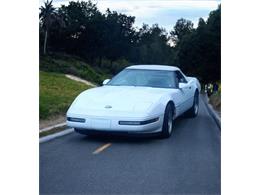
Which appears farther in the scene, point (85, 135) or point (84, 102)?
point (85, 135)

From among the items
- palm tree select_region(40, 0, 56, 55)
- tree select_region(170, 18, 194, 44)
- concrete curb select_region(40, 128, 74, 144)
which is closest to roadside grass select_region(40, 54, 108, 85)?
palm tree select_region(40, 0, 56, 55)

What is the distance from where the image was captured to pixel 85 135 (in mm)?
6125

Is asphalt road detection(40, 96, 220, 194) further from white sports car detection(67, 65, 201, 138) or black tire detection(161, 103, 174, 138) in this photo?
white sports car detection(67, 65, 201, 138)

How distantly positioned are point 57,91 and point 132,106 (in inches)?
39.6

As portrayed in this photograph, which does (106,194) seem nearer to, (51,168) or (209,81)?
(51,168)

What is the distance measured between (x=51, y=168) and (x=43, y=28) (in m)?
1.42

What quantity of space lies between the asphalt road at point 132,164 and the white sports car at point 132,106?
0.21 meters

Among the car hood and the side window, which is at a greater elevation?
the side window

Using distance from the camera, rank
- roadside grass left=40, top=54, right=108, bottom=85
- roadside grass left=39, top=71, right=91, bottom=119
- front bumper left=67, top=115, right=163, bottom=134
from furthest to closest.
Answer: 1. front bumper left=67, top=115, right=163, bottom=134
2. roadside grass left=39, top=71, right=91, bottom=119
3. roadside grass left=40, top=54, right=108, bottom=85

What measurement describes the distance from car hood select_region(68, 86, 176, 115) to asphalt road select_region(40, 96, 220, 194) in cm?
43

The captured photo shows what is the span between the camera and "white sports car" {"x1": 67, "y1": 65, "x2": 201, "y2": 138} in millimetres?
5511

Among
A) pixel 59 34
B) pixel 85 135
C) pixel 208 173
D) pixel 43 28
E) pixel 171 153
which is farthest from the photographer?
pixel 85 135
